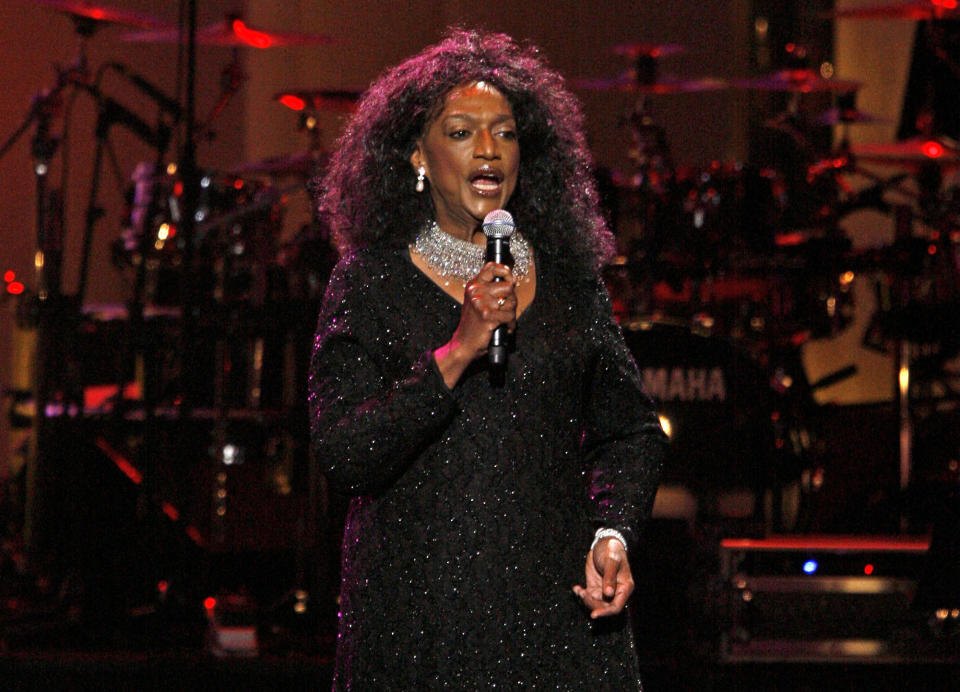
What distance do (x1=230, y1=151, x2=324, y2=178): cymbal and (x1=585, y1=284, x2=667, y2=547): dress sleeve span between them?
9.01 ft

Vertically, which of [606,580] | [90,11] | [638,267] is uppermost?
[90,11]

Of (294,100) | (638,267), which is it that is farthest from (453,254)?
(638,267)

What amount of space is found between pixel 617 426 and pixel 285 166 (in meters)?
3.78

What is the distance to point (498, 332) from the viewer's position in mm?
1893

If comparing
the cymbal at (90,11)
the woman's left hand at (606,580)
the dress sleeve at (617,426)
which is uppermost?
the cymbal at (90,11)

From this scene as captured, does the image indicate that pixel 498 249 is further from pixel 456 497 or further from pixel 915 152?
pixel 915 152

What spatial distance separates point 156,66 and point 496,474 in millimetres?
6323

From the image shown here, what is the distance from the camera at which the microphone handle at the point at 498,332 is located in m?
1.90

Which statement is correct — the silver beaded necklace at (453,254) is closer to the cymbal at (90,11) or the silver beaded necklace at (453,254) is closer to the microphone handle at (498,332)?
the microphone handle at (498,332)

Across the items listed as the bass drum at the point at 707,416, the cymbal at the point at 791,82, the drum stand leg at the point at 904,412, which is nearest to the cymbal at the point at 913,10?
the cymbal at the point at 791,82

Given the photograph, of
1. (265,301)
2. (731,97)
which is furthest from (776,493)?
(731,97)

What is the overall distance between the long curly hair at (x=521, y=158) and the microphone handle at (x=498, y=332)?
0.30 m

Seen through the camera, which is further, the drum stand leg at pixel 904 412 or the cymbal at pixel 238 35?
the drum stand leg at pixel 904 412

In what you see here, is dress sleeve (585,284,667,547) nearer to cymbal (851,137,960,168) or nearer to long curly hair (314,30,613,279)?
long curly hair (314,30,613,279)
